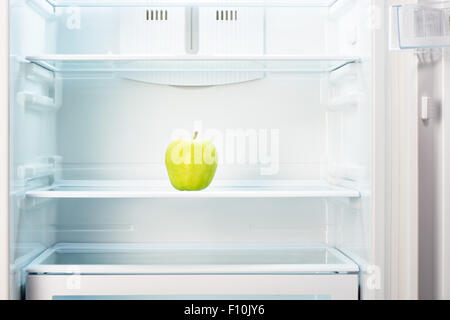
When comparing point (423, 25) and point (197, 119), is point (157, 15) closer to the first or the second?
point (197, 119)

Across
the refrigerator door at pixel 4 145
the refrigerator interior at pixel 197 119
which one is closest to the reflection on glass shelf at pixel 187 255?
the refrigerator interior at pixel 197 119

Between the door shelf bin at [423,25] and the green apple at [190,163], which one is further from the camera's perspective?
the green apple at [190,163]

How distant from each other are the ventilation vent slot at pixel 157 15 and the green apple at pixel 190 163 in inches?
15.5

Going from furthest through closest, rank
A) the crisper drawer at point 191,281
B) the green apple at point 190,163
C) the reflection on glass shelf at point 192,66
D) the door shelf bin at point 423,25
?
1. the reflection on glass shelf at point 192,66
2. the green apple at point 190,163
3. the crisper drawer at point 191,281
4. the door shelf bin at point 423,25

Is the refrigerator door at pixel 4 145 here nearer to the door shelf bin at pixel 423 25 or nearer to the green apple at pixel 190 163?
the green apple at pixel 190 163

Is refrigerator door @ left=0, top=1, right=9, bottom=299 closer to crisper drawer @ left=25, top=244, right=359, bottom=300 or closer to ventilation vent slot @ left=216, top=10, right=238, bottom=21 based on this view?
crisper drawer @ left=25, top=244, right=359, bottom=300

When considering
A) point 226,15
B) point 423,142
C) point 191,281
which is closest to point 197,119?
point 226,15

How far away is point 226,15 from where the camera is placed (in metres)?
1.37

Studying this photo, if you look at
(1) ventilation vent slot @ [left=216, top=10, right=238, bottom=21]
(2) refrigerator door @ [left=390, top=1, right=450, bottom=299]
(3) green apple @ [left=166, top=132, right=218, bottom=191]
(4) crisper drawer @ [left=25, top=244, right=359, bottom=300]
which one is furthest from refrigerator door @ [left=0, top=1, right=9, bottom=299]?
(2) refrigerator door @ [left=390, top=1, right=450, bottom=299]

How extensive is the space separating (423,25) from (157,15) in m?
0.75

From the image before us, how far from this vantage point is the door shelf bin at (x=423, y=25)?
937 mm

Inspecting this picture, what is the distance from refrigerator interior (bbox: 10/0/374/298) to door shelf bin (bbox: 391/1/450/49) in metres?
0.38

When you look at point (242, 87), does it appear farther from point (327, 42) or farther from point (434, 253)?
point (434, 253)

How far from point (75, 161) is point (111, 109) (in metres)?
0.19
